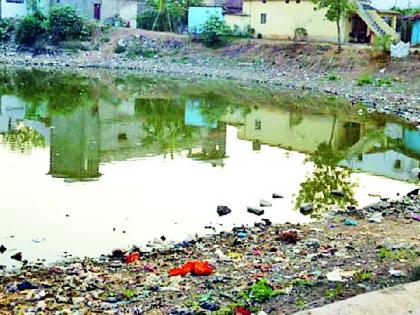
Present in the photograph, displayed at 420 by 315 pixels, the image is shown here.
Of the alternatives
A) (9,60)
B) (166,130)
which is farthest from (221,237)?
(9,60)

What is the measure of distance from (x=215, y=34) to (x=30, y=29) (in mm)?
12266

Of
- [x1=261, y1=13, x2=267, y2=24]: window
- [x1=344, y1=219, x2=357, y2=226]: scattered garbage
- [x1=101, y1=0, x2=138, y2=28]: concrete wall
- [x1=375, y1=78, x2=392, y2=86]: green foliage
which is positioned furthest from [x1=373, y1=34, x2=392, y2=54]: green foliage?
[x1=344, y1=219, x2=357, y2=226]: scattered garbage

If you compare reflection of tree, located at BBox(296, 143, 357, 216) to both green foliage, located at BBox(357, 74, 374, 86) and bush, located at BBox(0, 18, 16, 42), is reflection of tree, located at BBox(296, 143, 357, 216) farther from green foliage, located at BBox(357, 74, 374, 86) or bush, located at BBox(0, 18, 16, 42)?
bush, located at BBox(0, 18, 16, 42)

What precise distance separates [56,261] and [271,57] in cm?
3112

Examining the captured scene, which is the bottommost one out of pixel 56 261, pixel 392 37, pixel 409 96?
pixel 56 261

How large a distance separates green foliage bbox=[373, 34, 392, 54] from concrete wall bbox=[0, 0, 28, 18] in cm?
2626

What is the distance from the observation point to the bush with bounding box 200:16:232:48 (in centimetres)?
4269

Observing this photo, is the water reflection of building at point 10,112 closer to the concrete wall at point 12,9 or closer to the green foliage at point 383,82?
the green foliage at point 383,82

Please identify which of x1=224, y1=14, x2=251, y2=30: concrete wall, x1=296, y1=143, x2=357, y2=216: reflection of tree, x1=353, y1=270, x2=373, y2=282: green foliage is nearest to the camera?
x1=353, y1=270, x2=373, y2=282: green foliage

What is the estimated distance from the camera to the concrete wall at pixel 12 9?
Result: 4975 cm

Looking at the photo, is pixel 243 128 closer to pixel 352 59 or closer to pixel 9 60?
pixel 352 59

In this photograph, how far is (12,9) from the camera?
50.2 metres

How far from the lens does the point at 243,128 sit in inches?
894

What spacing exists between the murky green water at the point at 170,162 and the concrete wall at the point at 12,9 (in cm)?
2179
